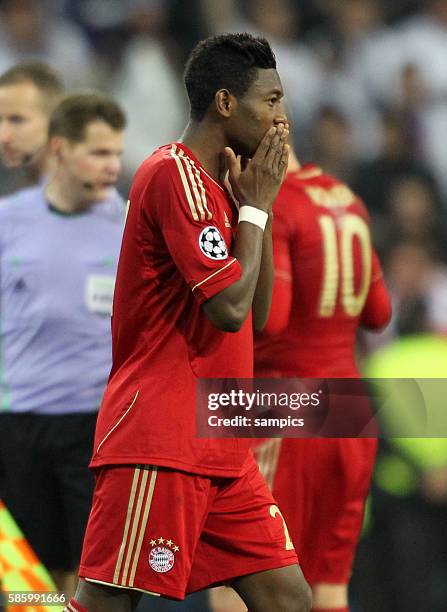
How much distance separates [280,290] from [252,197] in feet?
3.88

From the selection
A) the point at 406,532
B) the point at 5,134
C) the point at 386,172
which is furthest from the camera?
the point at 386,172

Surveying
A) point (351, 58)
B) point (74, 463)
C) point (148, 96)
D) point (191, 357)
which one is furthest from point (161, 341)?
point (351, 58)

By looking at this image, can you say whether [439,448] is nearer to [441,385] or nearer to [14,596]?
[441,385]

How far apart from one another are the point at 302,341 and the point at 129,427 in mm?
1556

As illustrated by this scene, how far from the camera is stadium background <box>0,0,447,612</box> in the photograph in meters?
7.95

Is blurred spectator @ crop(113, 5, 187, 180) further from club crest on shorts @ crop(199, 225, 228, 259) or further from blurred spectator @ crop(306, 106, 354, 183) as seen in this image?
club crest on shorts @ crop(199, 225, 228, 259)

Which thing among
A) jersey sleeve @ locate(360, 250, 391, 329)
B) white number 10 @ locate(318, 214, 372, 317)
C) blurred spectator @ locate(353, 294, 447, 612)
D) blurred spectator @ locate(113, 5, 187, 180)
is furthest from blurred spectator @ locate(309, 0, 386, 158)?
white number 10 @ locate(318, 214, 372, 317)

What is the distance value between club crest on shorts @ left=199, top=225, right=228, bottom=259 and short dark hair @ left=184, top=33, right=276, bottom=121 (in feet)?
1.34

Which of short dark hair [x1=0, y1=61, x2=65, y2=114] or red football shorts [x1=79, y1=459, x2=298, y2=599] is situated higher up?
short dark hair [x1=0, y1=61, x2=65, y2=114]

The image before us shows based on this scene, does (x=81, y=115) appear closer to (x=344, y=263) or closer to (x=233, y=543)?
(x=344, y=263)

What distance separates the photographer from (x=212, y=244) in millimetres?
3072

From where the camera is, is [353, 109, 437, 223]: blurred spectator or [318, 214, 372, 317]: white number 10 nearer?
[318, 214, 372, 317]: white number 10

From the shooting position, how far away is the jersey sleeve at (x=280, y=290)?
434 cm

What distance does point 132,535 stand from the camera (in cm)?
317
